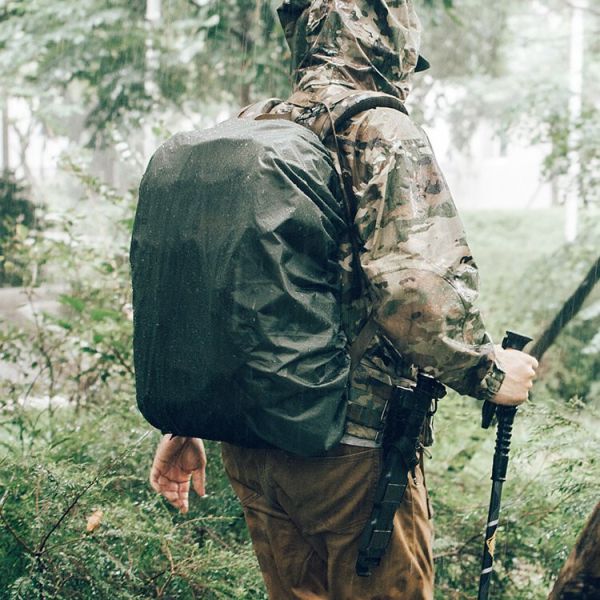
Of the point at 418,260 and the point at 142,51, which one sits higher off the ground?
the point at 418,260

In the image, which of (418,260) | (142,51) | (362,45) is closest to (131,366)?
(362,45)

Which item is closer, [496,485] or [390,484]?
[390,484]

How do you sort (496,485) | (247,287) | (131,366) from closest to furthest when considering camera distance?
(247,287) < (496,485) < (131,366)

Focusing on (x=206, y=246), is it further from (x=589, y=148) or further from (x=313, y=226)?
(x=589, y=148)

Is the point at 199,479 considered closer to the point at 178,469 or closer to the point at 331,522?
the point at 178,469

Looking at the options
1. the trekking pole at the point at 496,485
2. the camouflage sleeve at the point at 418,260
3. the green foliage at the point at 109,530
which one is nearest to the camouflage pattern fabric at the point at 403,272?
the camouflage sleeve at the point at 418,260

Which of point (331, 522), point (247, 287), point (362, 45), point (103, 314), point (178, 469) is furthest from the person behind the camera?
point (103, 314)

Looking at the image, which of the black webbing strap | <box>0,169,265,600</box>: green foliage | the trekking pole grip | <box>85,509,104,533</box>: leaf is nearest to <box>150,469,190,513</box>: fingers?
<box>0,169,265,600</box>: green foliage

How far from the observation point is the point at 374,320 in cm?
236

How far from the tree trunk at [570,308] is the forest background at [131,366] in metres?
0.41

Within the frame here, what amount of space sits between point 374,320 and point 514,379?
1.32ft

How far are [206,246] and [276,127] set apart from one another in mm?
385

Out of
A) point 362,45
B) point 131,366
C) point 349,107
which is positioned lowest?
point 131,366

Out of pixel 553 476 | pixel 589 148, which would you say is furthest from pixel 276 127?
pixel 589 148
